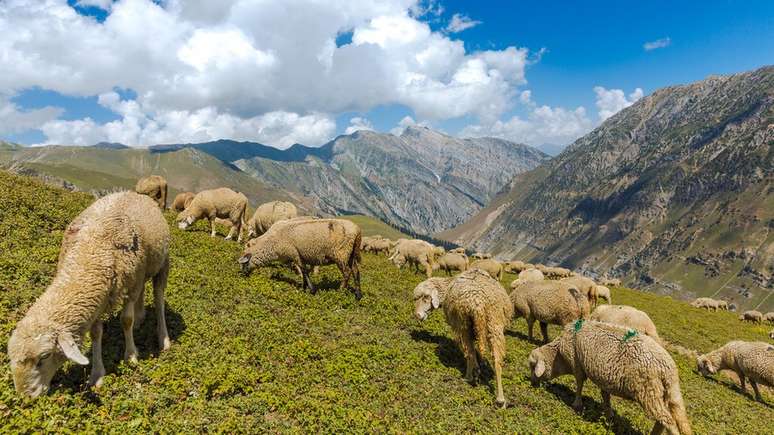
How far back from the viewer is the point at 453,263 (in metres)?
42.5

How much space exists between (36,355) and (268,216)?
833 inches

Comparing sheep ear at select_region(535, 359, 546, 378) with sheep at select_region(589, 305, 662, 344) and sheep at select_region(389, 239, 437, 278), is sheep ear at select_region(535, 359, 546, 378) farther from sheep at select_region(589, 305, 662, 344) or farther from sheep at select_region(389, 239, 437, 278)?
sheep at select_region(389, 239, 437, 278)

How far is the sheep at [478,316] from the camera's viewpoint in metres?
14.2

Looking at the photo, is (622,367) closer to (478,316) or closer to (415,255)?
(478,316)

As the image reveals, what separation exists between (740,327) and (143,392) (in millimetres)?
61597

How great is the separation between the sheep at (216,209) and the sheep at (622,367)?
21396 mm

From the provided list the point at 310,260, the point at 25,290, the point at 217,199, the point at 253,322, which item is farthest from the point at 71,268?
the point at 217,199

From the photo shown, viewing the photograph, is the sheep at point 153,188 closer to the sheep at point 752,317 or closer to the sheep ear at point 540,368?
the sheep ear at point 540,368

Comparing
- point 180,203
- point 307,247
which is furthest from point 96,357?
point 180,203

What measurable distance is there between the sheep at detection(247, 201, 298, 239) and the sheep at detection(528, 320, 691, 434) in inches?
782

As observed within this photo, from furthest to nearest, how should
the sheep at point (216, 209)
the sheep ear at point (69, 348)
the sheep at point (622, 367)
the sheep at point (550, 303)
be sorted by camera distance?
the sheep at point (216, 209), the sheep at point (550, 303), the sheep at point (622, 367), the sheep ear at point (69, 348)

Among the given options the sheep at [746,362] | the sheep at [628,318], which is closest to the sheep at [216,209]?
the sheep at [628,318]

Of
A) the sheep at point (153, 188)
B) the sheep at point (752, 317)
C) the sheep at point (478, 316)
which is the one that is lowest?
the sheep at point (752, 317)

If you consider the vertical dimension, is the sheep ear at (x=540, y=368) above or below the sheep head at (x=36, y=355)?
below
